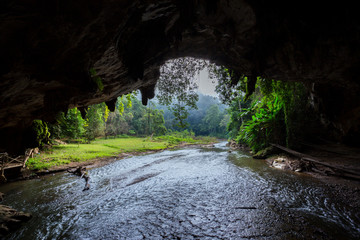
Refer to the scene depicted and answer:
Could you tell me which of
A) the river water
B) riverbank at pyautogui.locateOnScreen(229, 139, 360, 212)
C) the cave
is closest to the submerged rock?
the river water

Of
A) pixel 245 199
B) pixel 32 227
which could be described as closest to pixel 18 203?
pixel 32 227

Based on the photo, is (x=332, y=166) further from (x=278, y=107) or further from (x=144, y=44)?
(x=144, y=44)

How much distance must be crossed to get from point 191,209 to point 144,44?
4.76 m

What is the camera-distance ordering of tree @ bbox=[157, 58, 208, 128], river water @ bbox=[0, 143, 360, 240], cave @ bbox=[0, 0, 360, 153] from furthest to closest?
tree @ bbox=[157, 58, 208, 128] < river water @ bbox=[0, 143, 360, 240] < cave @ bbox=[0, 0, 360, 153]

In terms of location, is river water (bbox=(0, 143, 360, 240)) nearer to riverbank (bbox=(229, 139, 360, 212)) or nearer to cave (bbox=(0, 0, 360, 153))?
riverbank (bbox=(229, 139, 360, 212))

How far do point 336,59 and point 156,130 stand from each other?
38051 millimetres

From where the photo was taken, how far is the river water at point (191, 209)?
9.85 feet

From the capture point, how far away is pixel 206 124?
66750 mm

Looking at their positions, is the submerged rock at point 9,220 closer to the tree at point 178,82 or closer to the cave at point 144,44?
the cave at point 144,44

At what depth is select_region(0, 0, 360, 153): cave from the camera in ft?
6.81

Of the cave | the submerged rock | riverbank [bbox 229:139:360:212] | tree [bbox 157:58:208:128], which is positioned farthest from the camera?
tree [bbox 157:58:208:128]

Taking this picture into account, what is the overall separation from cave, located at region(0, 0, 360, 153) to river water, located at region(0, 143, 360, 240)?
8.25 feet

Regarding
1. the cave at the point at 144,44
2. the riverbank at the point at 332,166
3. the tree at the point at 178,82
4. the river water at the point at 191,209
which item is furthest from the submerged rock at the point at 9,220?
the riverbank at the point at 332,166

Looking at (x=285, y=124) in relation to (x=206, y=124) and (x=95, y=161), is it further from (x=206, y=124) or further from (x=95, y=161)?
(x=206, y=124)
